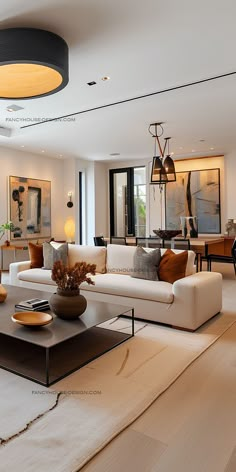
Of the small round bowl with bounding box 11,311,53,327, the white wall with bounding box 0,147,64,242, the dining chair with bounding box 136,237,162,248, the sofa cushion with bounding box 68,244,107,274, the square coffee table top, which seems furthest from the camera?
the white wall with bounding box 0,147,64,242

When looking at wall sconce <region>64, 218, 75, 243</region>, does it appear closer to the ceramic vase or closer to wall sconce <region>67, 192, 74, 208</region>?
wall sconce <region>67, 192, 74, 208</region>

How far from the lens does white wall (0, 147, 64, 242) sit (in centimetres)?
756

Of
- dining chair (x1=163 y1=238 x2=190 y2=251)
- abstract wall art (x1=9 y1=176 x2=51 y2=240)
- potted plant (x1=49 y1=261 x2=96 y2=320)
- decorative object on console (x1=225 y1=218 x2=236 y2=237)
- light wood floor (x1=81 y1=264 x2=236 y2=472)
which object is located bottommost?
light wood floor (x1=81 y1=264 x2=236 y2=472)

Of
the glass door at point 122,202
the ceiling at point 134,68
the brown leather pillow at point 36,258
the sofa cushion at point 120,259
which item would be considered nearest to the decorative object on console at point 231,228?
the ceiling at point 134,68

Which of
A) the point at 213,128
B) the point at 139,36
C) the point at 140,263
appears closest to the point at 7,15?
the point at 139,36

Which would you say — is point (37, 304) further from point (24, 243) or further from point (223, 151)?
point (223, 151)

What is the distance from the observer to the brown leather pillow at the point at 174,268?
374 centimetres

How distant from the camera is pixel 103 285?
3867 millimetres

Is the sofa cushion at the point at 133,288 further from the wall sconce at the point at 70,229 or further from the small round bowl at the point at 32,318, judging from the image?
the wall sconce at the point at 70,229

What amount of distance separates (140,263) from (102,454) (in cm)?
252

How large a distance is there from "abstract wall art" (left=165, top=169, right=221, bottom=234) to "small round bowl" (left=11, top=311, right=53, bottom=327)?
672cm

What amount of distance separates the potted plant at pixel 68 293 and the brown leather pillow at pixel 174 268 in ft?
4.30

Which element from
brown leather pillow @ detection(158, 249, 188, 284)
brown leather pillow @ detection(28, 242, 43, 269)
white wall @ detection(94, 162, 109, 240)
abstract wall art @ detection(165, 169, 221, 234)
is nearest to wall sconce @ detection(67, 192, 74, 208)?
white wall @ detection(94, 162, 109, 240)

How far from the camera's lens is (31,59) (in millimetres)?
2811
